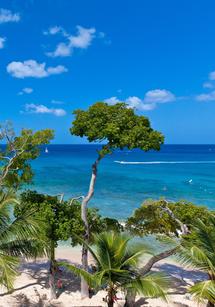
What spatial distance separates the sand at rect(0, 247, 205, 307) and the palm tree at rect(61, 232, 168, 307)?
448 centimetres

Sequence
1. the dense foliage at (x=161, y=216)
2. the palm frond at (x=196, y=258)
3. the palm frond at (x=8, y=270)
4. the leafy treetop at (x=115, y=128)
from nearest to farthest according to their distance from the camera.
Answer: the palm frond at (x=8, y=270), the palm frond at (x=196, y=258), the leafy treetop at (x=115, y=128), the dense foliage at (x=161, y=216)

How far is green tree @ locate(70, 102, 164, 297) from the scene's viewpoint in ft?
43.6

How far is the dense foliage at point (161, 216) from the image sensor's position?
15016 mm

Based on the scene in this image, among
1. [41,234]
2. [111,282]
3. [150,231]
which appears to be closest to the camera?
[111,282]

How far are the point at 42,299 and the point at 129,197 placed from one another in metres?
25.7

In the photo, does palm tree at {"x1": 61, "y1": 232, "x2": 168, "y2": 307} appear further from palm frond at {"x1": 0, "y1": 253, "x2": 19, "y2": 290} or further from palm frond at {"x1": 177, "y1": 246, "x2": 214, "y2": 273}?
palm frond at {"x1": 0, "y1": 253, "x2": 19, "y2": 290}

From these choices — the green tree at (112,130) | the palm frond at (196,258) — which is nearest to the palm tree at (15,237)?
the green tree at (112,130)

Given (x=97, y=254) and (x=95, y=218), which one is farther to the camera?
(x=95, y=218)

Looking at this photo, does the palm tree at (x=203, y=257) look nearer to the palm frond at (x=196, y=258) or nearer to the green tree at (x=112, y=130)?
the palm frond at (x=196, y=258)

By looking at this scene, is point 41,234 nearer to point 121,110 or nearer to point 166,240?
point 166,240

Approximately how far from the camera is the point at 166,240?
11.1 metres

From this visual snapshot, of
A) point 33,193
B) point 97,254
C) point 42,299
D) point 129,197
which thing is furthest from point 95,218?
point 129,197

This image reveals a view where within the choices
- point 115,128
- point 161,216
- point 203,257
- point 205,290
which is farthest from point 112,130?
point 205,290

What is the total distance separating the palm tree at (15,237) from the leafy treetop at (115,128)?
438 centimetres
